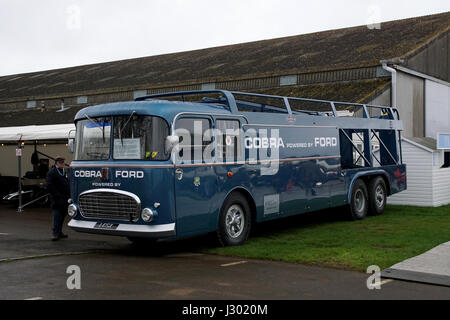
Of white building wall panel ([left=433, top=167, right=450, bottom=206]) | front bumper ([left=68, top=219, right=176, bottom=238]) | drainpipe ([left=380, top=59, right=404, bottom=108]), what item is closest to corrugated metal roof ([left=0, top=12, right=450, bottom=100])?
drainpipe ([left=380, top=59, right=404, bottom=108])

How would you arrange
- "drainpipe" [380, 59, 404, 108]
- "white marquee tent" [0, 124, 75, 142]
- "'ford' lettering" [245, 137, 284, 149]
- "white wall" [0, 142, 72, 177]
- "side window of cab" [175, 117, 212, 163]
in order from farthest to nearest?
"white wall" [0, 142, 72, 177]
"drainpipe" [380, 59, 404, 108]
"white marquee tent" [0, 124, 75, 142]
"'ford' lettering" [245, 137, 284, 149]
"side window of cab" [175, 117, 212, 163]

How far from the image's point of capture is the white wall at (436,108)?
24109mm

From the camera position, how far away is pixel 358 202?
15586 millimetres

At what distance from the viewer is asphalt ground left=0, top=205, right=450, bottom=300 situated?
24.1ft

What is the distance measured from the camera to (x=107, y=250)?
37.0ft

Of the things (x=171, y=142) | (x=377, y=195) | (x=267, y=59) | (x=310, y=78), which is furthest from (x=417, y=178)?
(x=267, y=59)

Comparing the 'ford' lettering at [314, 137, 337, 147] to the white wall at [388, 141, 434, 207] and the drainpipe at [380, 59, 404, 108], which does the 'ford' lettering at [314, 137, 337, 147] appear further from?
the drainpipe at [380, 59, 404, 108]

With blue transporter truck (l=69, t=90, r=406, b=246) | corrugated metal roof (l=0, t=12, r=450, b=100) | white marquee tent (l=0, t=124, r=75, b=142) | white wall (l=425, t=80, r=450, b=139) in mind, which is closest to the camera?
blue transporter truck (l=69, t=90, r=406, b=246)

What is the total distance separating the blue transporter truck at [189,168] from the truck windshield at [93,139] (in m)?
0.02

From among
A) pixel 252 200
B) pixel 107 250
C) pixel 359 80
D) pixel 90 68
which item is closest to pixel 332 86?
pixel 359 80

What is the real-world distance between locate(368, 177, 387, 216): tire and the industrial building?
250cm

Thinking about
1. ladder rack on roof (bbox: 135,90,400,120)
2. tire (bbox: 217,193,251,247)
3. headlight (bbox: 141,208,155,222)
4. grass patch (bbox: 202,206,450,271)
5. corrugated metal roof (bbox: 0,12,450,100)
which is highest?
corrugated metal roof (bbox: 0,12,450,100)

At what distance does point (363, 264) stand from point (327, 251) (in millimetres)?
1263

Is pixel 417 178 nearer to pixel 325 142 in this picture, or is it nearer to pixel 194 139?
pixel 325 142
